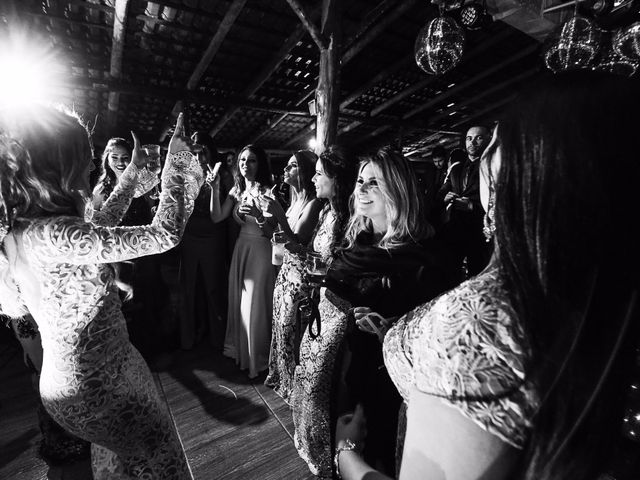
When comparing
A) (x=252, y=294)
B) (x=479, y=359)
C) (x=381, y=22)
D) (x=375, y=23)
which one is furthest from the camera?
(x=375, y=23)

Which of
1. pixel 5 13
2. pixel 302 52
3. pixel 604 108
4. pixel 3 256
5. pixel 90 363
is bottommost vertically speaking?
pixel 90 363

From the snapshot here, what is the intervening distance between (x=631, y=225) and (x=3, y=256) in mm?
1872

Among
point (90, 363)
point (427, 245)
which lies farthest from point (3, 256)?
point (427, 245)

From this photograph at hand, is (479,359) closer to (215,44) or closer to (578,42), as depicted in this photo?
(578,42)

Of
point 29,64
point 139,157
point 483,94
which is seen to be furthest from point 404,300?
point 483,94

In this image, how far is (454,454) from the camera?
21.8 inches

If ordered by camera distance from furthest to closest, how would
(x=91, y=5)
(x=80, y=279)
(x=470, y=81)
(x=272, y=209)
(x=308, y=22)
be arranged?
(x=470, y=81) → (x=91, y=5) → (x=308, y=22) → (x=272, y=209) → (x=80, y=279)

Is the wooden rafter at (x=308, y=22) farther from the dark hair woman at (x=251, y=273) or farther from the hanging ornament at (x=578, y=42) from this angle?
the hanging ornament at (x=578, y=42)

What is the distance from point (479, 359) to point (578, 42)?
150 inches

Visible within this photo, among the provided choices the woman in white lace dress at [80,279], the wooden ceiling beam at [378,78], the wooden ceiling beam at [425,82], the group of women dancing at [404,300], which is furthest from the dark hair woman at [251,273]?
the wooden ceiling beam at [425,82]

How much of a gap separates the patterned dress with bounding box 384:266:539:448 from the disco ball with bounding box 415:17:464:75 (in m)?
3.16

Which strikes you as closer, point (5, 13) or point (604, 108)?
point (604, 108)

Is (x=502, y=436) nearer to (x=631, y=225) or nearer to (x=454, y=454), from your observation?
(x=454, y=454)

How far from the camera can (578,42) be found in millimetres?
2902
